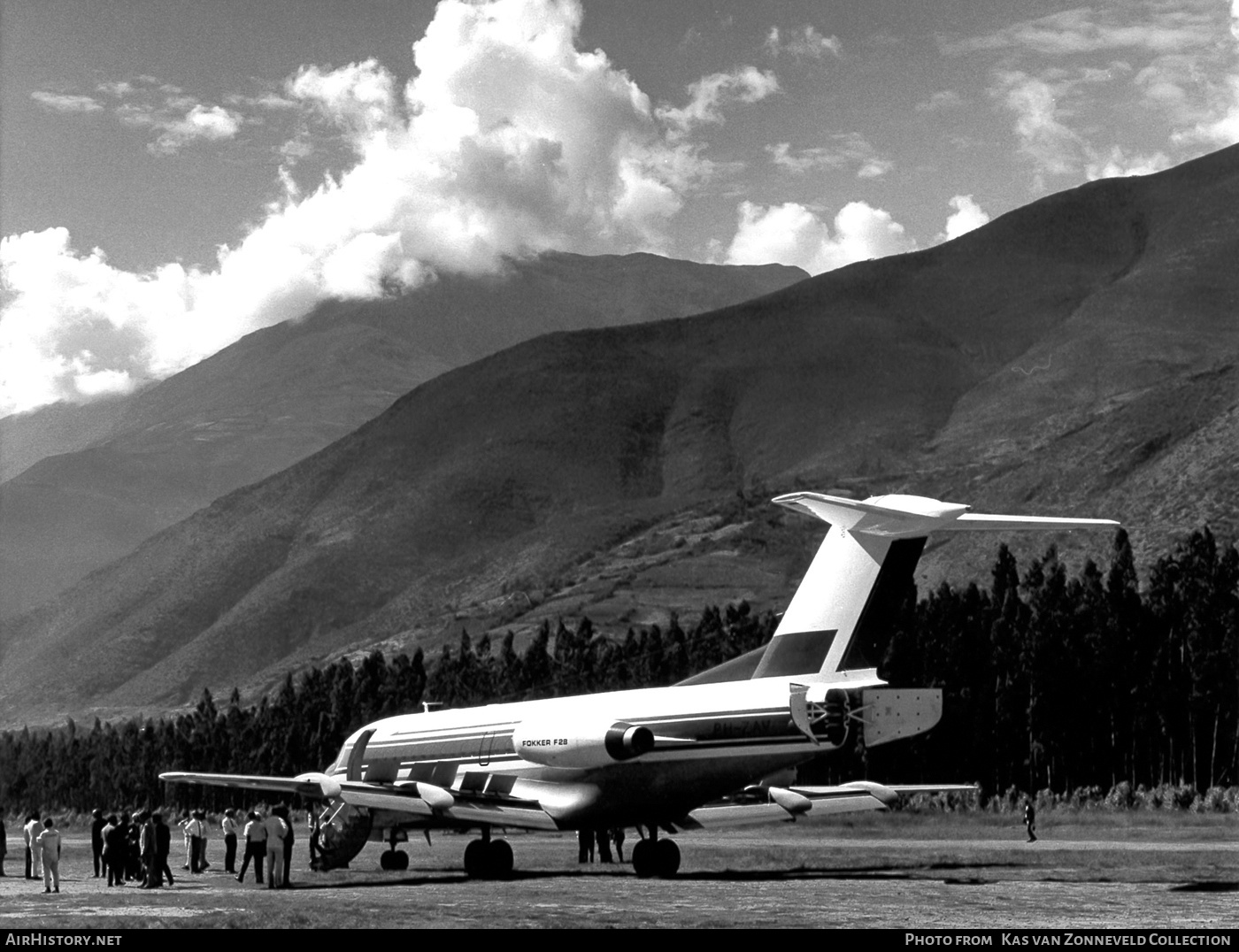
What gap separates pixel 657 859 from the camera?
4150 cm

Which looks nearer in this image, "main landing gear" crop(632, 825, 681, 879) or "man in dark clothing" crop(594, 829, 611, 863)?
"main landing gear" crop(632, 825, 681, 879)

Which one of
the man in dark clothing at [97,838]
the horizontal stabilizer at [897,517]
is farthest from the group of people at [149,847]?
the horizontal stabilizer at [897,517]

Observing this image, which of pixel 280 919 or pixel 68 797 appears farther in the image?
pixel 68 797

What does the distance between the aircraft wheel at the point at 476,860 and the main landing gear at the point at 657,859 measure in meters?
4.43

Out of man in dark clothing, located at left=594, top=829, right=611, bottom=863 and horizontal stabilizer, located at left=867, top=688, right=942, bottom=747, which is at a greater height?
horizontal stabilizer, located at left=867, top=688, right=942, bottom=747

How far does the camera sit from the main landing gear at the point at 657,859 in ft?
136

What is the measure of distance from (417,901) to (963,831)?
132 feet

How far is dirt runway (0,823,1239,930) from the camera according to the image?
1130 inches

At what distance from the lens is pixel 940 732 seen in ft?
314

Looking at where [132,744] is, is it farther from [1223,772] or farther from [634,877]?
[634,877]

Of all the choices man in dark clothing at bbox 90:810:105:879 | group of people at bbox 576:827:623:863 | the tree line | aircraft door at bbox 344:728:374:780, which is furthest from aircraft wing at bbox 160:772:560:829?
the tree line

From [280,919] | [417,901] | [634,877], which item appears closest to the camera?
[280,919]

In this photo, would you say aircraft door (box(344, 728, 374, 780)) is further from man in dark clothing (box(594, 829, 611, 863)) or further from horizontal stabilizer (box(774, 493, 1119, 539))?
horizontal stabilizer (box(774, 493, 1119, 539))
